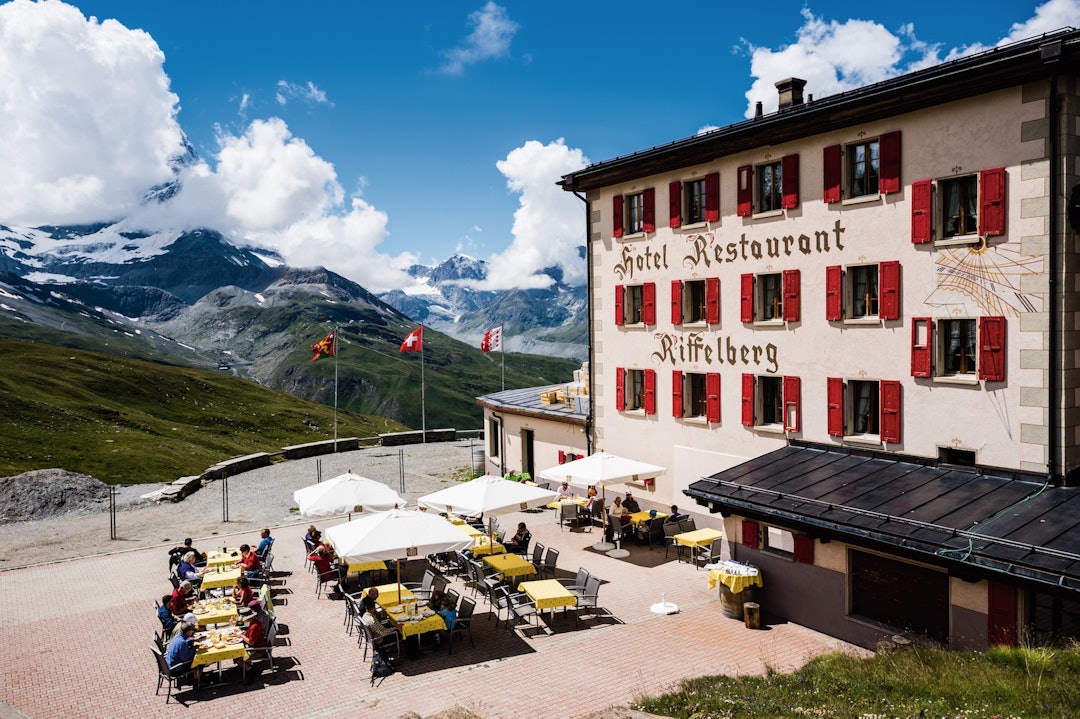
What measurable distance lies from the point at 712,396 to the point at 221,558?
51.5 feet

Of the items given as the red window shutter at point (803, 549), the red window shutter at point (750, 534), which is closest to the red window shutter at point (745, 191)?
the red window shutter at point (750, 534)

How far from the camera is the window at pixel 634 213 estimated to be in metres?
25.9

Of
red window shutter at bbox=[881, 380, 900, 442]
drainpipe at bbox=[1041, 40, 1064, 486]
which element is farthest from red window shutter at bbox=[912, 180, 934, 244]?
red window shutter at bbox=[881, 380, 900, 442]

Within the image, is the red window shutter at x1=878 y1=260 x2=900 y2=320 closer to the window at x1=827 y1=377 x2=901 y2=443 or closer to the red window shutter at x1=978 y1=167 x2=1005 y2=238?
the window at x1=827 y1=377 x2=901 y2=443

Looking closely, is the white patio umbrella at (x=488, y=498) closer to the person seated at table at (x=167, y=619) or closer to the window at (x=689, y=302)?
the person seated at table at (x=167, y=619)

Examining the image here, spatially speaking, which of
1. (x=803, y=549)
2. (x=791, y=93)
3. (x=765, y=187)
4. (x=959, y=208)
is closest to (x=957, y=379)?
(x=959, y=208)

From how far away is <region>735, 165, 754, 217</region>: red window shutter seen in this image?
73.4 feet

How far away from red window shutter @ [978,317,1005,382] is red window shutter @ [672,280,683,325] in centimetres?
965

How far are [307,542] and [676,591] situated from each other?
37.1 ft

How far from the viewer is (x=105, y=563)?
2338 cm

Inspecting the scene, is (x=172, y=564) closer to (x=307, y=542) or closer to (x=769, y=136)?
(x=307, y=542)

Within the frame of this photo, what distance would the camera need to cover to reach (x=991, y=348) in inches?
663

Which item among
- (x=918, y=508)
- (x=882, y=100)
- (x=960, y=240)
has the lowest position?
(x=918, y=508)

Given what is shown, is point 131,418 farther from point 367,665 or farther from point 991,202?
→ point 991,202
